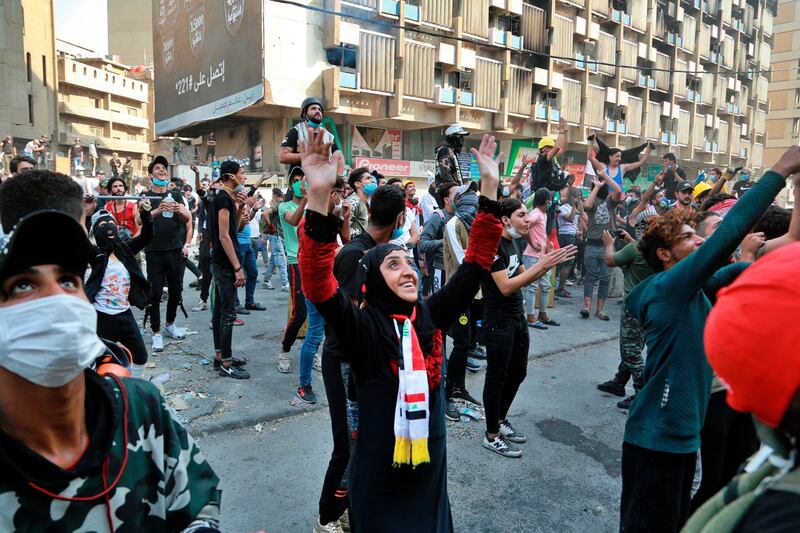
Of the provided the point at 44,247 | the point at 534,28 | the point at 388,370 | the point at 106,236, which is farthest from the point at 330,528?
the point at 534,28

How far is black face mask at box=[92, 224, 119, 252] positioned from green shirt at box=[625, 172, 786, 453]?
366cm

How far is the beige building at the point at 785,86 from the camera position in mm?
45844

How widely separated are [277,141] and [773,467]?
74.4ft

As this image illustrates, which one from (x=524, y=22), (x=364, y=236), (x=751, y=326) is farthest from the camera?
(x=524, y=22)

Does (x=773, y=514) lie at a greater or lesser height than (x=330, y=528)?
greater

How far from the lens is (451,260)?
498 cm

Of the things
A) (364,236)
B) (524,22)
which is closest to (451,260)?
(364,236)

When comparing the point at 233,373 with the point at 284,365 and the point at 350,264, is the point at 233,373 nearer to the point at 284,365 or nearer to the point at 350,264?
the point at 284,365

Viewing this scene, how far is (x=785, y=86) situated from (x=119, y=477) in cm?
5928

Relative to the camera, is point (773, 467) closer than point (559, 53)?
Yes

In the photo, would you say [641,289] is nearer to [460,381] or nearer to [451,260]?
[451,260]

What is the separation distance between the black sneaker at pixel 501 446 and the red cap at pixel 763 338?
346cm

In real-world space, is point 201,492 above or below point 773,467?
below

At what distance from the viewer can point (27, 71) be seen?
28672 millimetres
